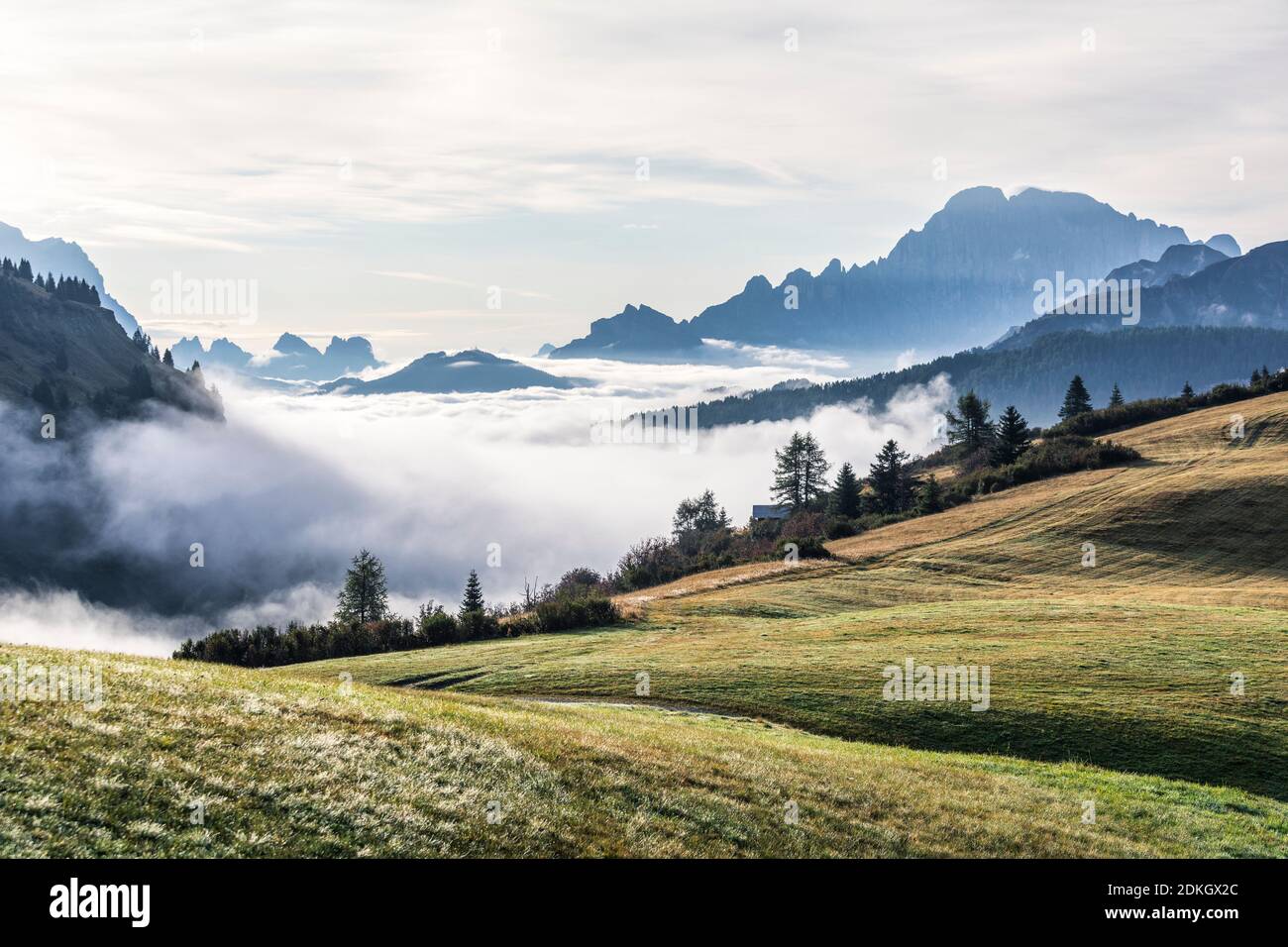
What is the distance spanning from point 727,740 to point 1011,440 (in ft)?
357

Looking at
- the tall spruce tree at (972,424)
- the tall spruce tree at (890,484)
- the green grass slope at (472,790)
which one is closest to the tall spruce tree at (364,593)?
the tall spruce tree at (890,484)

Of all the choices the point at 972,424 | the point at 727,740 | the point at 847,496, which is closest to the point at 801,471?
the point at 847,496

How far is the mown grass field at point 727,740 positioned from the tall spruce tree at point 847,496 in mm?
56330

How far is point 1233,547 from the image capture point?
3004 inches

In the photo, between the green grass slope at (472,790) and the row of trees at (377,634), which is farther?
the row of trees at (377,634)

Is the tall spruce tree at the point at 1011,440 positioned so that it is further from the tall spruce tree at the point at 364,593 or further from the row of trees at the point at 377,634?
the tall spruce tree at the point at 364,593

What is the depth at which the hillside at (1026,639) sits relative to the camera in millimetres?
32625

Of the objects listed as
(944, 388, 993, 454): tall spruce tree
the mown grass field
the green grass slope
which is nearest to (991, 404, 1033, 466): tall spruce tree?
(944, 388, 993, 454): tall spruce tree

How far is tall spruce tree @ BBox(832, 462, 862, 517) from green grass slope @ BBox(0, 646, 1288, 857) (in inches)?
3919

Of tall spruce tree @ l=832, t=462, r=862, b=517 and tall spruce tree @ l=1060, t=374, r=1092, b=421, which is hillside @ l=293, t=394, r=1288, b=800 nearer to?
tall spruce tree @ l=832, t=462, r=862, b=517

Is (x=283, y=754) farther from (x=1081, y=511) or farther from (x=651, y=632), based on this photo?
(x=1081, y=511)

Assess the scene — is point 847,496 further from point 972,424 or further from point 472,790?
point 472,790

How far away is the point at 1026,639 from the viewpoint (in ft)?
154
